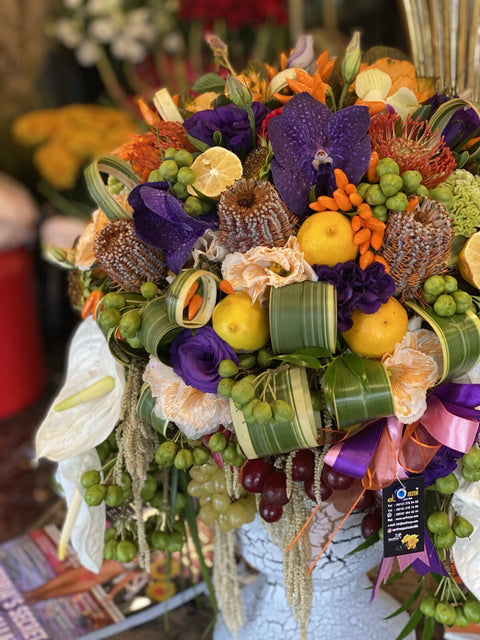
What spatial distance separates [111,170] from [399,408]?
1.32ft

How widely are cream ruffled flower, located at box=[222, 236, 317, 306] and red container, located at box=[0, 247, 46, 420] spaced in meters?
1.58

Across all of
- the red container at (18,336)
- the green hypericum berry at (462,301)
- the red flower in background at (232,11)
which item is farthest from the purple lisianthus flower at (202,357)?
the red flower in background at (232,11)

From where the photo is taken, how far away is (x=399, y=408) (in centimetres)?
65

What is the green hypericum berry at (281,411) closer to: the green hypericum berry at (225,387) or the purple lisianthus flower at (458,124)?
the green hypericum berry at (225,387)

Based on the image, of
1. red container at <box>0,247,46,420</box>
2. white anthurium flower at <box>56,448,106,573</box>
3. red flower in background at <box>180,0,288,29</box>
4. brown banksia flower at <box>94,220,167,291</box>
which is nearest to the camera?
brown banksia flower at <box>94,220,167,291</box>

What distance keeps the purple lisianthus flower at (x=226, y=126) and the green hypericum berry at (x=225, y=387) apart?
0.82 feet

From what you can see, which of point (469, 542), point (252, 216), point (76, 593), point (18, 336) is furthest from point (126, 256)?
point (18, 336)

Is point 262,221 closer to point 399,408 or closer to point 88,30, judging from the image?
point 399,408

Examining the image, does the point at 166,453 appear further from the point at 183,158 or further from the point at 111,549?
the point at 183,158

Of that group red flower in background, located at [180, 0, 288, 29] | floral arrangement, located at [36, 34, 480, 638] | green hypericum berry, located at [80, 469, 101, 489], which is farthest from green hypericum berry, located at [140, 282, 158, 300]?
red flower in background, located at [180, 0, 288, 29]

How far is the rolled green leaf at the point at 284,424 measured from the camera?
0.65 metres

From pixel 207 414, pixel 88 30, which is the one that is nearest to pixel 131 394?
pixel 207 414

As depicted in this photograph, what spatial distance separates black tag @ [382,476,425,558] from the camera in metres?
0.70

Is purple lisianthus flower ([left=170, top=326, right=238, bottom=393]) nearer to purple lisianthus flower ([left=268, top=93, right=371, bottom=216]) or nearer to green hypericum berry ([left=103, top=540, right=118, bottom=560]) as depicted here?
purple lisianthus flower ([left=268, top=93, right=371, bottom=216])
